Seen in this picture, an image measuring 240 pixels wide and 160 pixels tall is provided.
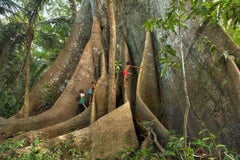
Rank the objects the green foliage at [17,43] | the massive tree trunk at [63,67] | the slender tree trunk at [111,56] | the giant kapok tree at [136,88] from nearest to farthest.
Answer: the giant kapok tree at [136,88] < the slender tree trunk at [111,56] < the massive tree trunk at [63,67] < the green foliage at [17,43]

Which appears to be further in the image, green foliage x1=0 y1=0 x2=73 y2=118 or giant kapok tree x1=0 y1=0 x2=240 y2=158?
green foliage x1=0 y1=0 x2=73 y2=118

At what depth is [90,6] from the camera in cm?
823

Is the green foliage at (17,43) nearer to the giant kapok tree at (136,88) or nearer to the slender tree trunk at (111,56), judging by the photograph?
the giant kapok tree at (136,88)

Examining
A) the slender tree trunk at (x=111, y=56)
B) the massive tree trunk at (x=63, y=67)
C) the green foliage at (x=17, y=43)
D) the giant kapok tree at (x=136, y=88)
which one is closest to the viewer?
the giant kapok tree at (x=136, y=88)

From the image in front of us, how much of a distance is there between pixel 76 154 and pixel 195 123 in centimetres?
185

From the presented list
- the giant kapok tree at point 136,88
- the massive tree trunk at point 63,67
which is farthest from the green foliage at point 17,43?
the giant kapok tree at point 136,88

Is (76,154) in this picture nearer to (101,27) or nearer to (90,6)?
(101,27)

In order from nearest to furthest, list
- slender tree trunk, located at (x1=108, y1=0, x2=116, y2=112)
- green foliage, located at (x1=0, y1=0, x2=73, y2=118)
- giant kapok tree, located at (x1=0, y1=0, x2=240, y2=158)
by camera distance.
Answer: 1. giant kapok tree, located at (x1=0, y1=0, x2=240, y2=158)
2. slender tree trunk, located at (x1=108, y1=0, x2=116, y2=112)
3. green foliage, located at (x1=0, y1=0, x2=73, y2=118)

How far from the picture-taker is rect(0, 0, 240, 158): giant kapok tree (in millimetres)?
4148

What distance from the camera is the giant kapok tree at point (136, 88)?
Result: 13.6 feet

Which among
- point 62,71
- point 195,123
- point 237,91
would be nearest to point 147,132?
A: point 195,123

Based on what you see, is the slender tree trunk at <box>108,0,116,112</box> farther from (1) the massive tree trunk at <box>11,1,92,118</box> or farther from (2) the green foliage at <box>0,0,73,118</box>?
(2) the green foliage at <box>0,0,73,118</box>

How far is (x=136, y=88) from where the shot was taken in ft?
18.5

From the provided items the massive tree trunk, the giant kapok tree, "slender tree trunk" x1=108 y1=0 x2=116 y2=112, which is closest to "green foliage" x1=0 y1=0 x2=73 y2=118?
the massive tree trunk
